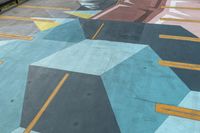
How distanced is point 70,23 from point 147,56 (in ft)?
18.6

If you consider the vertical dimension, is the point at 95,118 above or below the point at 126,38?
below

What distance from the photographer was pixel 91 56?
887 cm

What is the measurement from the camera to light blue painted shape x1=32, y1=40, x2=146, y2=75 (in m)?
8.16

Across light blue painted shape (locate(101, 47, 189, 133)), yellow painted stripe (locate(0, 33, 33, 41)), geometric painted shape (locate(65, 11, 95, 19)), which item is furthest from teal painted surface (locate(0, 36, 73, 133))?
geometric painted shape (locate(65, 11, 95, 19))

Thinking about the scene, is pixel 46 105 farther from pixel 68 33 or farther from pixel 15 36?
pixel 15 36

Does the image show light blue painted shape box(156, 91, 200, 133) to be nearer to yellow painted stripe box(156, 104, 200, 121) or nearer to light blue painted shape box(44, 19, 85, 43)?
yellow painted stripe box(156, 104, 200, 121)

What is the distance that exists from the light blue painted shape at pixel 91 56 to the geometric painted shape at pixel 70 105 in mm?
463

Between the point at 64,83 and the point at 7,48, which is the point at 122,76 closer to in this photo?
the point at 64,83

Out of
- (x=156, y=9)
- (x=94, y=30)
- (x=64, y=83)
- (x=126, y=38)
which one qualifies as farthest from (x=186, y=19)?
(x=64, y=83)

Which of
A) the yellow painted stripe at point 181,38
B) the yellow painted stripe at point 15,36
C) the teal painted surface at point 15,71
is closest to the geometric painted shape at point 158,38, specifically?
the yellow painted stripe at point 181,38

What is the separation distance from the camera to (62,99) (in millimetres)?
6645

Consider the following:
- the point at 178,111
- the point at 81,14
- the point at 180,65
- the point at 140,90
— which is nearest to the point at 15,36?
the point at 81,14

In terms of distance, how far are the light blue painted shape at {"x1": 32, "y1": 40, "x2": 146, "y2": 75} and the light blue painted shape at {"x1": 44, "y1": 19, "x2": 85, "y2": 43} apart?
0.73 meters

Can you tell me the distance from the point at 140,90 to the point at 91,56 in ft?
9.84
